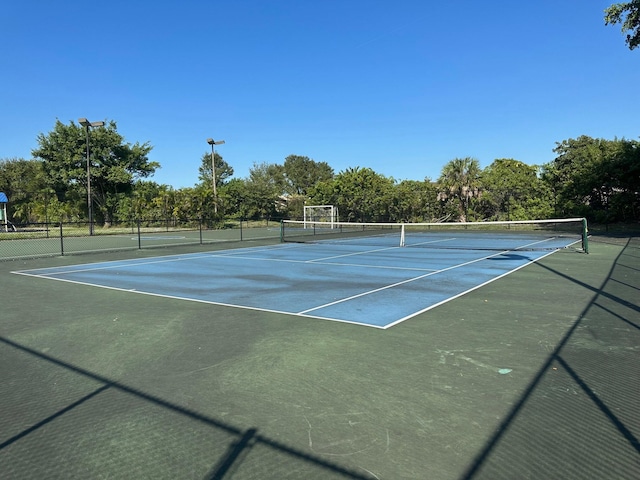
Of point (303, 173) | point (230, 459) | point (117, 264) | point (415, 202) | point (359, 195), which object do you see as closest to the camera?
point (230, 459)

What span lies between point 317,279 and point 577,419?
801 centimetres

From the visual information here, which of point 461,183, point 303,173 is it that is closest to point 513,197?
point 461,183

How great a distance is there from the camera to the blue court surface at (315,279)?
7672 millimetres

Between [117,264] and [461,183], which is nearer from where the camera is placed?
[117,264]

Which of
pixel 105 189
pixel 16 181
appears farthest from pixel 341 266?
pixel 16 181

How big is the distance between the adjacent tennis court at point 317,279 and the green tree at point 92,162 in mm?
34076

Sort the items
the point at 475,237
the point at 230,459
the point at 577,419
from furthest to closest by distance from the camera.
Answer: the point at 475,237 < the point at 577,419 < the point at 230,459

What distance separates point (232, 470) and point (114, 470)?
754mm

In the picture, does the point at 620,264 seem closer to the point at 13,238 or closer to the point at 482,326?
the point at 482,326

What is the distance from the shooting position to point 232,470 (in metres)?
2.70

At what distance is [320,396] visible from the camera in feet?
12.5

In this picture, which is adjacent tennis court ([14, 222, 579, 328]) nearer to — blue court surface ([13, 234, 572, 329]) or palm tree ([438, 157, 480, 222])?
blue court surface ([13, 234, 572, 329])

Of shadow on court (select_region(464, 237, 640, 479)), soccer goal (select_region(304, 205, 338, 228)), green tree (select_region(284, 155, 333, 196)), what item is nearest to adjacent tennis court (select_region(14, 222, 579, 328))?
shadow on court (select_region(464, 237, 640, 479))

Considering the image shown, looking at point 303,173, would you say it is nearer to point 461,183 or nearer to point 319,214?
point 319,214
